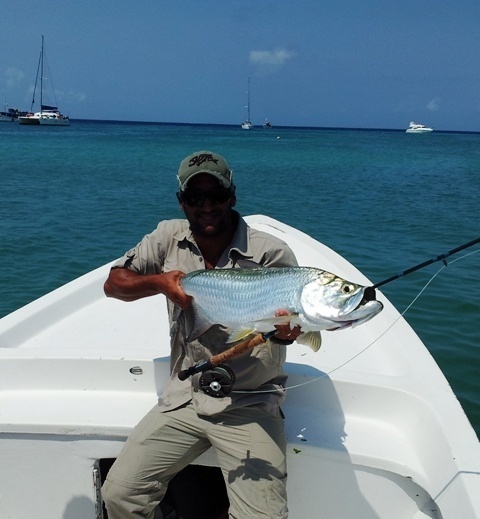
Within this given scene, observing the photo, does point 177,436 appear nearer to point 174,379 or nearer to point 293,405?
point 174,379

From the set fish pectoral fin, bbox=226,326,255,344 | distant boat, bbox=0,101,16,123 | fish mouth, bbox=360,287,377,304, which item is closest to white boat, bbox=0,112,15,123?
distant boat, bbox=0,101,16,123

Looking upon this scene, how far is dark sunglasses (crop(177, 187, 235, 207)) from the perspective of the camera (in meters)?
3.07

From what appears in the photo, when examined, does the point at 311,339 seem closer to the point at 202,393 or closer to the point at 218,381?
the point at 218,381

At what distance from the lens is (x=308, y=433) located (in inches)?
124

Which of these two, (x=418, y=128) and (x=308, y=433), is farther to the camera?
(x=418, y=128)

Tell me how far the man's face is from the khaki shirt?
0.31ft

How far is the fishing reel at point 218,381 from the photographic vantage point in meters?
2.87

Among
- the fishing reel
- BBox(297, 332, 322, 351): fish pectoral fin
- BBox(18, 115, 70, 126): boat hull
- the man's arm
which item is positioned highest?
BBox(18, 115, 70, 126): boat hull

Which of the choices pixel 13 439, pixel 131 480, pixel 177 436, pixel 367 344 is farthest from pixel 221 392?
pixel 367 344

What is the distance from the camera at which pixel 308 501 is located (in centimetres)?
310

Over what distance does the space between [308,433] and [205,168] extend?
1601mm

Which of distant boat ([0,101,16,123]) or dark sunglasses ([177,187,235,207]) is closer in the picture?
dark sunglasses ([177,187,235,207])

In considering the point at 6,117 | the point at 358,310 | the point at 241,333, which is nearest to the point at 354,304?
the point at 358,310

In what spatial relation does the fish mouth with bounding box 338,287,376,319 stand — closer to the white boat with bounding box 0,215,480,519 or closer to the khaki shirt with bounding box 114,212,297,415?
the khaki shirt with bounding box 114,212,297,415
